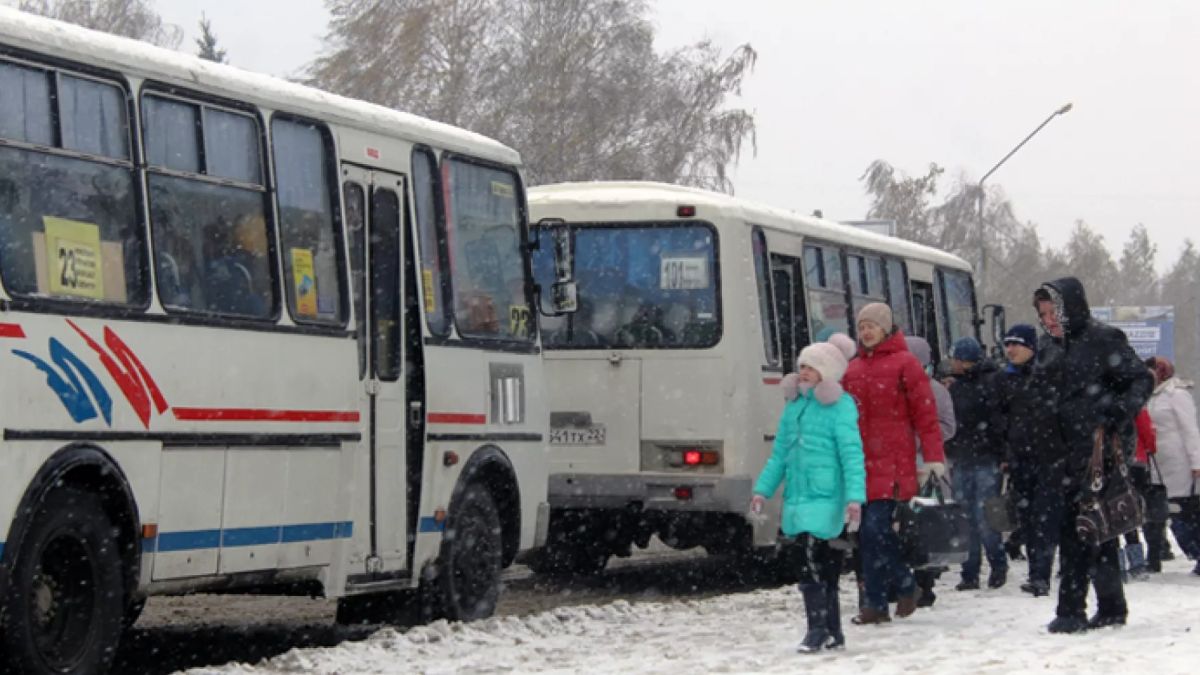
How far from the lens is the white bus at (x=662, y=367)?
54.2ft

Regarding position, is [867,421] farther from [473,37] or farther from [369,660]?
[473,37]

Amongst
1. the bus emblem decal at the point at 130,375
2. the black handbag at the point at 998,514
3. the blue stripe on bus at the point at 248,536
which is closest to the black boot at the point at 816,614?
the black handbag at the point at 998,514

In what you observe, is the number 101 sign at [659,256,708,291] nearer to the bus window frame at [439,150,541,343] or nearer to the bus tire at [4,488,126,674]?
the bus window frame at [439,150,541,343]

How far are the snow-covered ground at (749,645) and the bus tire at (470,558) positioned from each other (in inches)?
22.1

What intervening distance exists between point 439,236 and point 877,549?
129 inches

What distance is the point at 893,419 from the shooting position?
12453 mm

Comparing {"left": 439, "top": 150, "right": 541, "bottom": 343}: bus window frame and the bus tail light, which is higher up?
{"left": 439, "top": 150, "right": 541, "bottom": 343}: bus window frame

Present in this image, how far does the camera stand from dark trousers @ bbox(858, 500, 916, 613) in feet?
40.6

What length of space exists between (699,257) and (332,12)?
113 ft

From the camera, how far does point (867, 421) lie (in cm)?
1249

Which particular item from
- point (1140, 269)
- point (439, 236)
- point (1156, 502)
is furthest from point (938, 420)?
point (1140, 269)

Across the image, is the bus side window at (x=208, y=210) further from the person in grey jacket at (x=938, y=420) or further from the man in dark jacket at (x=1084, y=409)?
the person in grey jacket at (x=938, y=420)

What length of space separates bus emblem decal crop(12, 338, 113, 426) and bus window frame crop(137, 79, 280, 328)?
68cm

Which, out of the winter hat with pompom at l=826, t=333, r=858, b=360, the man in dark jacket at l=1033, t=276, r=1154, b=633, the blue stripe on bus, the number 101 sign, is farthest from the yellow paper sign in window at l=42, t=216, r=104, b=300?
the number 101 sign
